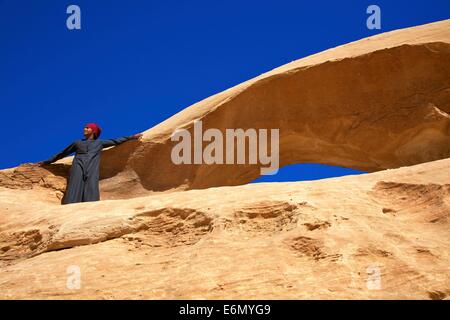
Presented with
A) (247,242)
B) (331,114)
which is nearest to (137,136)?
(331,114)

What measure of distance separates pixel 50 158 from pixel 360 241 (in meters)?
6.90

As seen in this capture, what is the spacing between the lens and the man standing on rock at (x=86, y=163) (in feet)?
29.8

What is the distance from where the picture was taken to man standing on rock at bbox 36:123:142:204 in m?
9.08

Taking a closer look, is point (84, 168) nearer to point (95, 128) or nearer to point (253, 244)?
point (95, 128)

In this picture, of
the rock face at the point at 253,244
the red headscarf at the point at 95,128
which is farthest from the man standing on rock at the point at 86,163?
the rock face at the point at 253,244

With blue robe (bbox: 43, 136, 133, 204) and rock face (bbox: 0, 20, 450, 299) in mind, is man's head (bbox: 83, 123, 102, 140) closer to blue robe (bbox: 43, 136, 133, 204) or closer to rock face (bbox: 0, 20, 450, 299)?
blue robe (bbox: 43, 136, 133, 204)

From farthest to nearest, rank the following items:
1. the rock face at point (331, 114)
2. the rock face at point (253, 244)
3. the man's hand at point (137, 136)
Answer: the man's hand at point (137, 136), the rock face at point (331, 114), the rock face at point (253, 244)

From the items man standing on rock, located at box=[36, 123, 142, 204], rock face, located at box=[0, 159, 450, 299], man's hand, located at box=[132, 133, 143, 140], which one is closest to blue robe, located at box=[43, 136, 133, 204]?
man standing on rock, located at box=[36, 123, 142, 204]

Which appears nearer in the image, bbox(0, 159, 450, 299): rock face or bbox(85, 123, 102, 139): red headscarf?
bbox(0, 159, 450, 299): rock face

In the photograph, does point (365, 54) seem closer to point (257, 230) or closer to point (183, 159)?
point (183, 159)

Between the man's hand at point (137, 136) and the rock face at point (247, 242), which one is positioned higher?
the man's hand at point (137, 136)

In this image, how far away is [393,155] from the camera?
33.5ft

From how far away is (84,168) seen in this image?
9359 millimetres

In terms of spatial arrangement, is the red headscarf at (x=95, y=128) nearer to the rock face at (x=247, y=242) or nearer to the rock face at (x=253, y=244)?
the rock face at (x=247, y=242)
